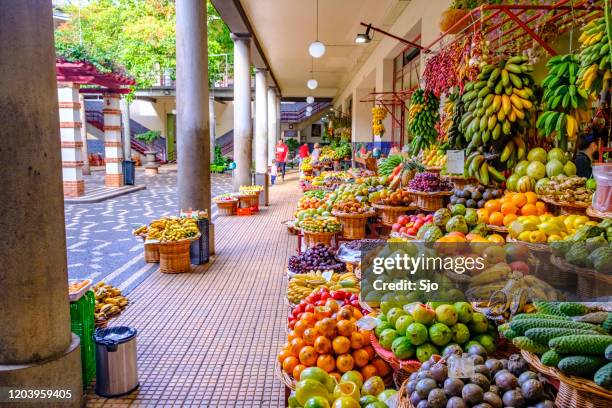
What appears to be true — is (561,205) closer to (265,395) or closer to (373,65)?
(265,395)

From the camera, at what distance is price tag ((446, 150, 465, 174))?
4500 mm

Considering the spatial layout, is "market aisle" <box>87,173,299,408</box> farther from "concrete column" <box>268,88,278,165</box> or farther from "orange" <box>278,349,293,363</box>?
"concrete column" <box>268,88,278,165</box>

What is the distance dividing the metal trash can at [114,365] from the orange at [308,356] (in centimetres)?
131

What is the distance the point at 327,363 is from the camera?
2762 millimetres

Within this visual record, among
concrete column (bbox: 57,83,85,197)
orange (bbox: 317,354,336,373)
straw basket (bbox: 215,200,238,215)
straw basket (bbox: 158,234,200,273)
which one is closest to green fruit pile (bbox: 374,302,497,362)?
orange (bbox: 317,354,336,373)

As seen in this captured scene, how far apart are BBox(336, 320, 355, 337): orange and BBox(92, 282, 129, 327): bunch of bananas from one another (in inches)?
76.9

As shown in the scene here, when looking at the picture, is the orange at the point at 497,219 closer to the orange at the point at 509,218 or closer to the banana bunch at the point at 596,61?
the orange at the point at 509,218

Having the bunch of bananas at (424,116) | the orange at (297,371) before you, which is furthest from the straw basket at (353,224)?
the orange at (297,371)

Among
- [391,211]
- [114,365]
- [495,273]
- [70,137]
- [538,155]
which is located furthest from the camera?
[70,137]

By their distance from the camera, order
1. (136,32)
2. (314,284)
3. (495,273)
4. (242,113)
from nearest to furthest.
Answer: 1. (495,273)
2. (314,284)
3. (242,113)
4. (136,32)

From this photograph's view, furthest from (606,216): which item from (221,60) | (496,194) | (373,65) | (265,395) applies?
(221,60)

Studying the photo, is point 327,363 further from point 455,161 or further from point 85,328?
point 455,161

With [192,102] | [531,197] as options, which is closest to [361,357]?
[531,197]

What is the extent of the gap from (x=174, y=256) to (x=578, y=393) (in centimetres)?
512
